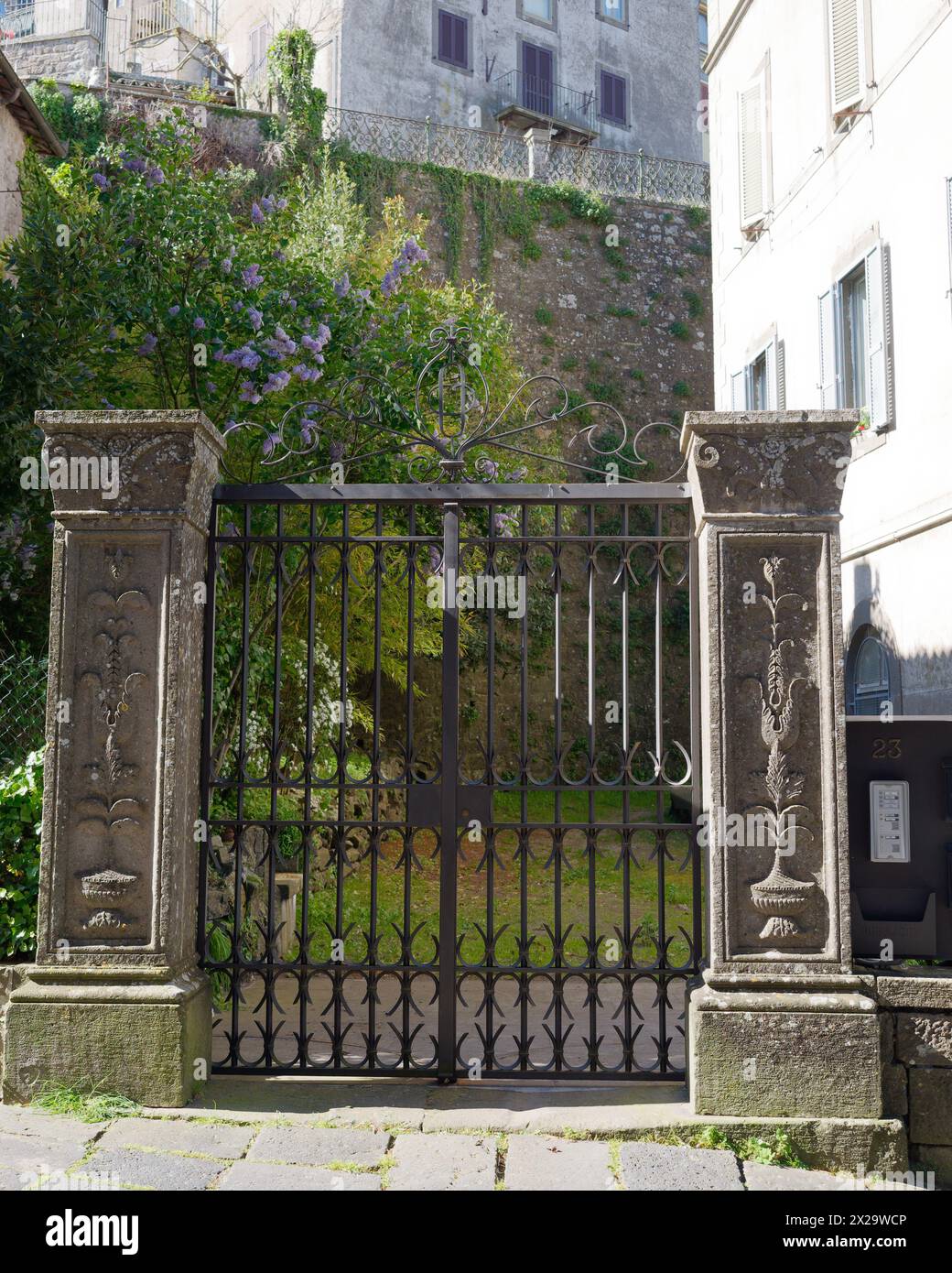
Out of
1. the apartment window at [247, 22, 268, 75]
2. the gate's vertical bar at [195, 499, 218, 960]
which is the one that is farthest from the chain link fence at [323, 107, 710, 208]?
the gate's vertical bar at [195, 499, 218, 960]

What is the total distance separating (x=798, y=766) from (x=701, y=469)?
1216mm

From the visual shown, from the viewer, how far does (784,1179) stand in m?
4.05

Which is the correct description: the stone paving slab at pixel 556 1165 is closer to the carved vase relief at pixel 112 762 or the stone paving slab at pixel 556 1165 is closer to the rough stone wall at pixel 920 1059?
the rough stone wall at pixel 920 1059

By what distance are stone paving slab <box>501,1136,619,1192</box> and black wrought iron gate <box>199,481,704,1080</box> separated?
1.78ft

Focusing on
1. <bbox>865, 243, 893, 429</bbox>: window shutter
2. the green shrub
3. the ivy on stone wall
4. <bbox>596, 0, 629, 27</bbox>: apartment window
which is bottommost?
the green shrub

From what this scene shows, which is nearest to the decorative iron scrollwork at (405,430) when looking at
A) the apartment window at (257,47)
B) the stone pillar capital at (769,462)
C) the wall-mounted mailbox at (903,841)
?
the stone pillar capital at (769,462)

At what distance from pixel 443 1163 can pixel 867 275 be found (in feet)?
26.4

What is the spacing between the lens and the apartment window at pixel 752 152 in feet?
39.5

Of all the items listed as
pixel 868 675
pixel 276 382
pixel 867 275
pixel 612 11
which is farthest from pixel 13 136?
pixel 612 11

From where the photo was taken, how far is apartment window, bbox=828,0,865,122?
981 cm

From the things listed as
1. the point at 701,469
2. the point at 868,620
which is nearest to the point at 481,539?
the point at 701,469

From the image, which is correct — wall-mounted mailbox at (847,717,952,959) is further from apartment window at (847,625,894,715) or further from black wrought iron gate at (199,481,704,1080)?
apartment window at (847,625,894,715)

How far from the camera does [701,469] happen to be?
4.57m

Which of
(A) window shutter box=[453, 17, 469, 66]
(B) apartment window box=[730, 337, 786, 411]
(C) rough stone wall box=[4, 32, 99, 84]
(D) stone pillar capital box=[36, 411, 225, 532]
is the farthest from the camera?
(A) window shutter box=[453, 17, 469, 66]
